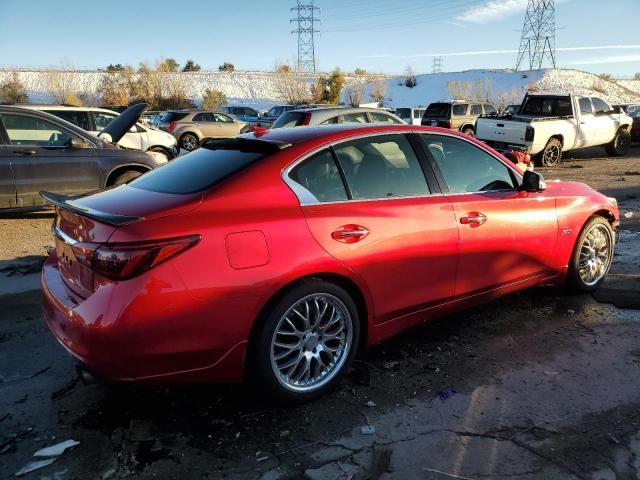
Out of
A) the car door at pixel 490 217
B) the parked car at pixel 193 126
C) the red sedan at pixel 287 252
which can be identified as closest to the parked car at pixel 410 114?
the parked car at pixel 193 126

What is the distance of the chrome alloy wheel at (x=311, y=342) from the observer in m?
2.98

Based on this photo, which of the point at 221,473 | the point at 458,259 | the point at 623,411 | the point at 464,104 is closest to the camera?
the point at 221,473

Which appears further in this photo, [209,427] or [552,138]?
[552,138]

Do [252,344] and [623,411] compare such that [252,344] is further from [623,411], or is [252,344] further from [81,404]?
[623,411]

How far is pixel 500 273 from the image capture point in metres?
3.94

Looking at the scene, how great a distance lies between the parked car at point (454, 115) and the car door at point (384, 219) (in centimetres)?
1781

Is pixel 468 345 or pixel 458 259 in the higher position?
pixel 458 259

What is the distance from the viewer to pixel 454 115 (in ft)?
68.2

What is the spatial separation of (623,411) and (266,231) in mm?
2221

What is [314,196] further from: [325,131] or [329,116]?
[329,116]

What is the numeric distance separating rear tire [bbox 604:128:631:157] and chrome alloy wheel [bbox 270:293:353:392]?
1651 centimetres

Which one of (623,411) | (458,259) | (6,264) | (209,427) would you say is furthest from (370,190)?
(6,264)

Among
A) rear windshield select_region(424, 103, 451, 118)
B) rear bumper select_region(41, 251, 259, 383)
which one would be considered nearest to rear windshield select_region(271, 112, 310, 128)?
rear bumper select_region(41, 251, 259, 383)

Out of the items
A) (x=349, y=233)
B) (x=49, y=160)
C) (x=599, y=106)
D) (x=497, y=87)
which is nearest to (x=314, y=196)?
(x=349, y=233)
